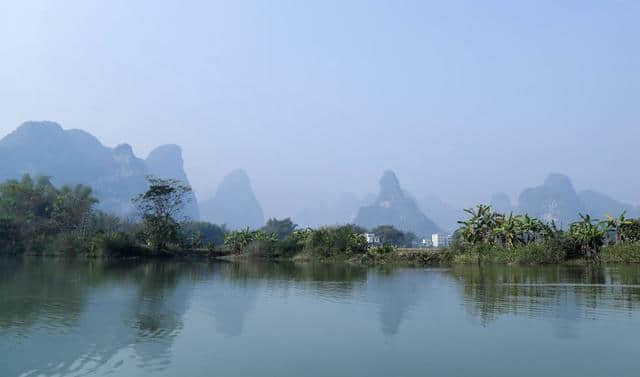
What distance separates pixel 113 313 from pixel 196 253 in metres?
39.5

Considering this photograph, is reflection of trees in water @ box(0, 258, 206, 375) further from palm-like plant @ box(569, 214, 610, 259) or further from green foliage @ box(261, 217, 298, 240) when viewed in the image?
green foliage @ box(261, 217, 298, 240)

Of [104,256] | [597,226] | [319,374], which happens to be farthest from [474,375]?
[104,256]

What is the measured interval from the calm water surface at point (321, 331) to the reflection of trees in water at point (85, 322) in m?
0.04

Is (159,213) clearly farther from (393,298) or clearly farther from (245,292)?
(393,298)

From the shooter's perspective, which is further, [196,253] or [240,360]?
[196,253]

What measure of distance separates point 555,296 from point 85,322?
51.4 ft

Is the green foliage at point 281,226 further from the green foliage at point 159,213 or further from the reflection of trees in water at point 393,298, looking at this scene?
the reflection of trees in water at point 393,298

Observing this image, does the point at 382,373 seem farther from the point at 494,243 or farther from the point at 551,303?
the point at 494,243

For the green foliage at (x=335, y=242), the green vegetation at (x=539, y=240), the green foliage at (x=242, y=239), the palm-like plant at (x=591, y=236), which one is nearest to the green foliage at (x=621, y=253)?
the green vegetation at (x=539, y=240)

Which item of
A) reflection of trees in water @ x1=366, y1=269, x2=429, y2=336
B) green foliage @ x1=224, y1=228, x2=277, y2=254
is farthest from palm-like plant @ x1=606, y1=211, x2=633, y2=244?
green foliage @ x1=224, y1=228, x2=277, y2=254

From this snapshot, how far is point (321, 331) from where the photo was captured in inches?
532

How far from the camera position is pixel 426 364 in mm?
10164

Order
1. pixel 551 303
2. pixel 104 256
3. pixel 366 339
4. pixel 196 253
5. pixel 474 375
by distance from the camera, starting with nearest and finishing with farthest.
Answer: pixel 474 375 < pixel 366 339 < pixel 551 303 < pixel 104 256 < pixel 196 253

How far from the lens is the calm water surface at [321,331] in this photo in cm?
994
